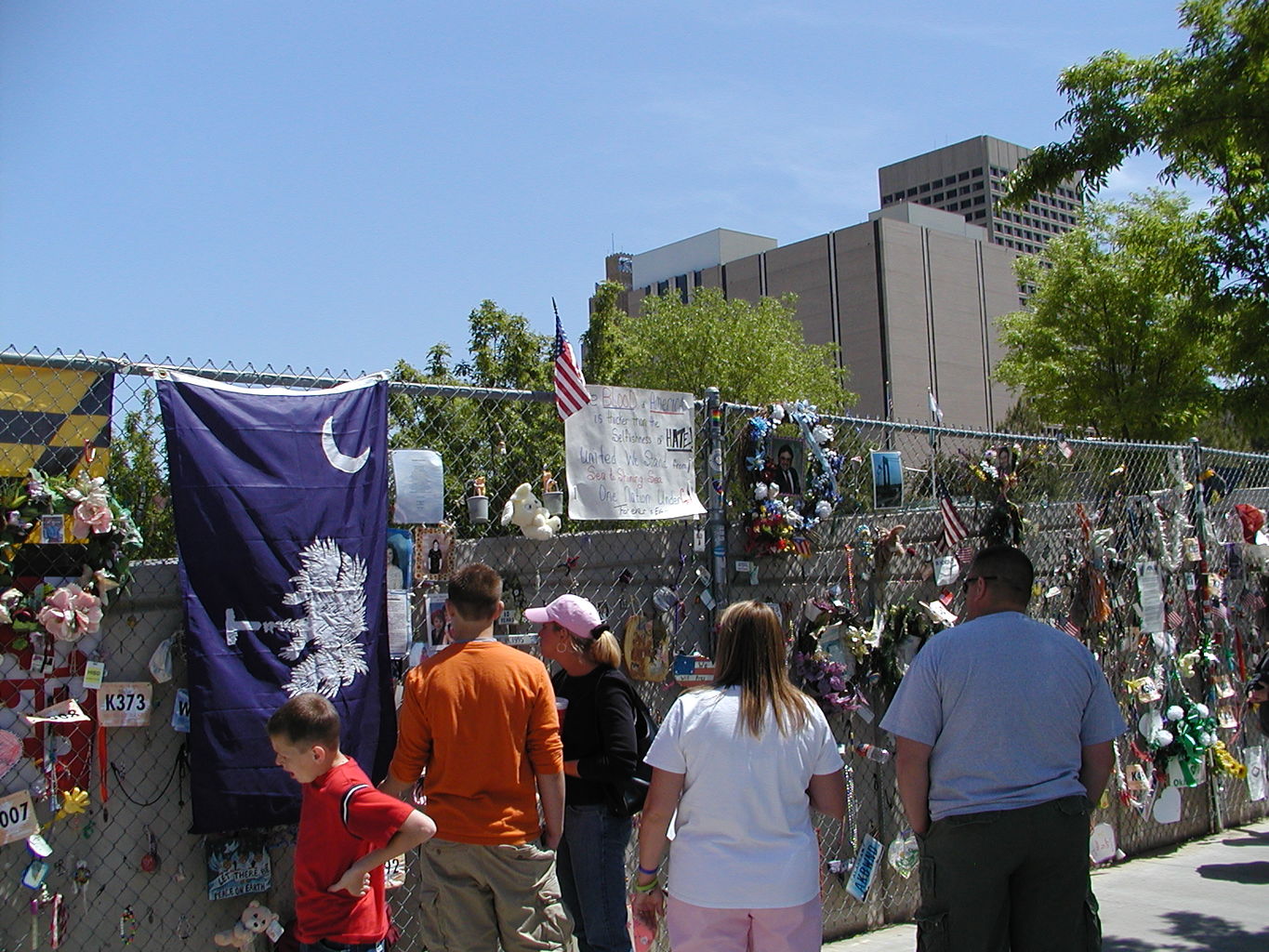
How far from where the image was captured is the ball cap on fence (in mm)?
4414

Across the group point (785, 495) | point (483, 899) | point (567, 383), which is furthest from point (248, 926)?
point (785, 495)

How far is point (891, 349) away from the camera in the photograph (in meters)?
66.2

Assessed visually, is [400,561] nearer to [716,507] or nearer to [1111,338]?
[716,507]

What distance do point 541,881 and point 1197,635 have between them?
639cm

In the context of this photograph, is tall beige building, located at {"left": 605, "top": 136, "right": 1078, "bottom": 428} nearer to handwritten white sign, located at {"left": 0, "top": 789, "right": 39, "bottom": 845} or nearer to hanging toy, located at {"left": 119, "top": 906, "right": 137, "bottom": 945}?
hanging toy, located at {"left": 119, "top": 906, "right": 137, "bottom": 945}

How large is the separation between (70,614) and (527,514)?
184cm

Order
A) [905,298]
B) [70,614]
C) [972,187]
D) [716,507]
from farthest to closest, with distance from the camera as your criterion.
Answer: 1. [972,187]
2. [905,298]
3. [716,507]
4. [70,614]

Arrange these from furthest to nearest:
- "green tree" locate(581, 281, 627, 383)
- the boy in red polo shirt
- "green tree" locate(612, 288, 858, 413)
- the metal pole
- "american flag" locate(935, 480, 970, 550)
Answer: "green tree" locate(612, 288, 858, 413), "green tree" locate(581, 281, 627, 383), "american flag" locate(935, 480, 970, 550), the metal pole, the boy in red polo shirt

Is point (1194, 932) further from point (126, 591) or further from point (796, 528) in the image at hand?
point (126, 591)

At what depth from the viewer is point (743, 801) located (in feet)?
11.6

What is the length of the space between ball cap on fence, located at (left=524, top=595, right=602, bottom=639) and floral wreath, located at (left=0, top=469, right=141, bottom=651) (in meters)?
1.55

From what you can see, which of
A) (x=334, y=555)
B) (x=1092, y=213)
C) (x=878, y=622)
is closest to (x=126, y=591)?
(x=334, y=555)

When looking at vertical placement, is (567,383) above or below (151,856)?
above

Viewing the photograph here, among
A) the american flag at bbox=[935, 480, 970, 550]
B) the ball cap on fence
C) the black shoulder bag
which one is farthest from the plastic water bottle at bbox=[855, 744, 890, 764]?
the ball cap on fence
